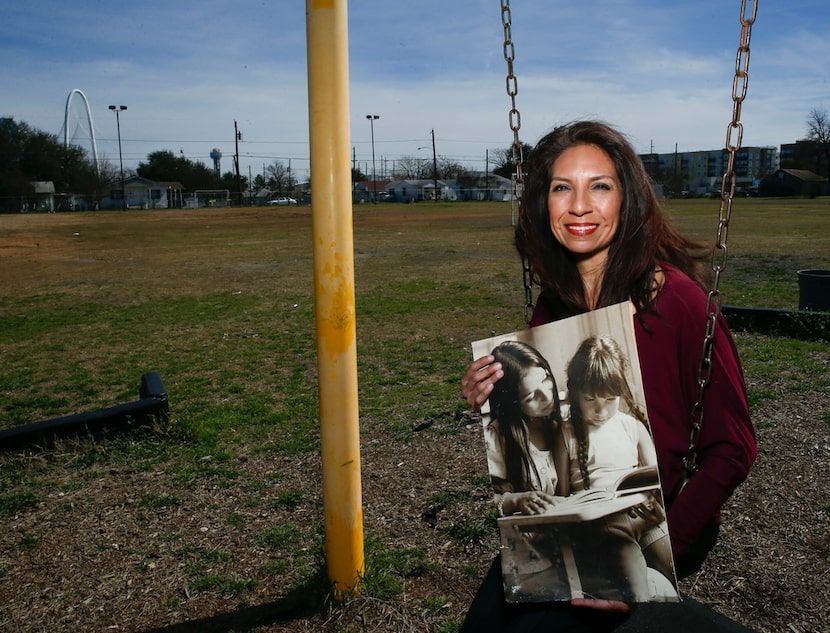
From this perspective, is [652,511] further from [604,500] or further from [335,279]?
[335,279]

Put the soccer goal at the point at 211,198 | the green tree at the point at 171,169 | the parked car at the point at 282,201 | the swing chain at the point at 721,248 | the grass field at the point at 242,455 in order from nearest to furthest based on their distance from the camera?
the swing chain at the point at 721,248
the grass field at the point at 242,455
the parked car at the point at 282,201
the soccer goal at the point at 211,198
the green tree at the point at 171,169

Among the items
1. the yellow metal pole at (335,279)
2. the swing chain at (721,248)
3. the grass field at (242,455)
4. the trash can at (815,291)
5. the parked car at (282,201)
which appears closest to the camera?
the swing chain at (721,248)

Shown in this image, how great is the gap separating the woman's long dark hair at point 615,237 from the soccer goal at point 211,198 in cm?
8041

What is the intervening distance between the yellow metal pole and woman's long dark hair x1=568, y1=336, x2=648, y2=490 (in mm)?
1045

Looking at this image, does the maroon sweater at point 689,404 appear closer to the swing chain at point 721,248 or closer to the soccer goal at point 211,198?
the swing chain at point 721,248

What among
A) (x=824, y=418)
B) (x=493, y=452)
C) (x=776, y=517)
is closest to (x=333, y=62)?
(x=493, y=452)

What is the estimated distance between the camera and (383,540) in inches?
130

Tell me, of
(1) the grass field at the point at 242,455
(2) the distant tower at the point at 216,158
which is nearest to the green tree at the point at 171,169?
(2) the distant tower at the point at 216,158

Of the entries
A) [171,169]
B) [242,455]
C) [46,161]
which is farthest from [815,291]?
[171,169]

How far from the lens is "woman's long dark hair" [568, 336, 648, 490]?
165cm

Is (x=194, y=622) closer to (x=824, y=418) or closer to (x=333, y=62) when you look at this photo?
(x=333, y=62)

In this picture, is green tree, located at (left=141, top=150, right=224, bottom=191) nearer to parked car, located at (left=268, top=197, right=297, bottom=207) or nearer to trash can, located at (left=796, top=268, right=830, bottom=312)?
parked car, located at (left=268, top=197, right=297, bottom=207)

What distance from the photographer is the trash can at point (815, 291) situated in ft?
24.2

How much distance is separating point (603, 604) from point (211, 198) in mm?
89040
